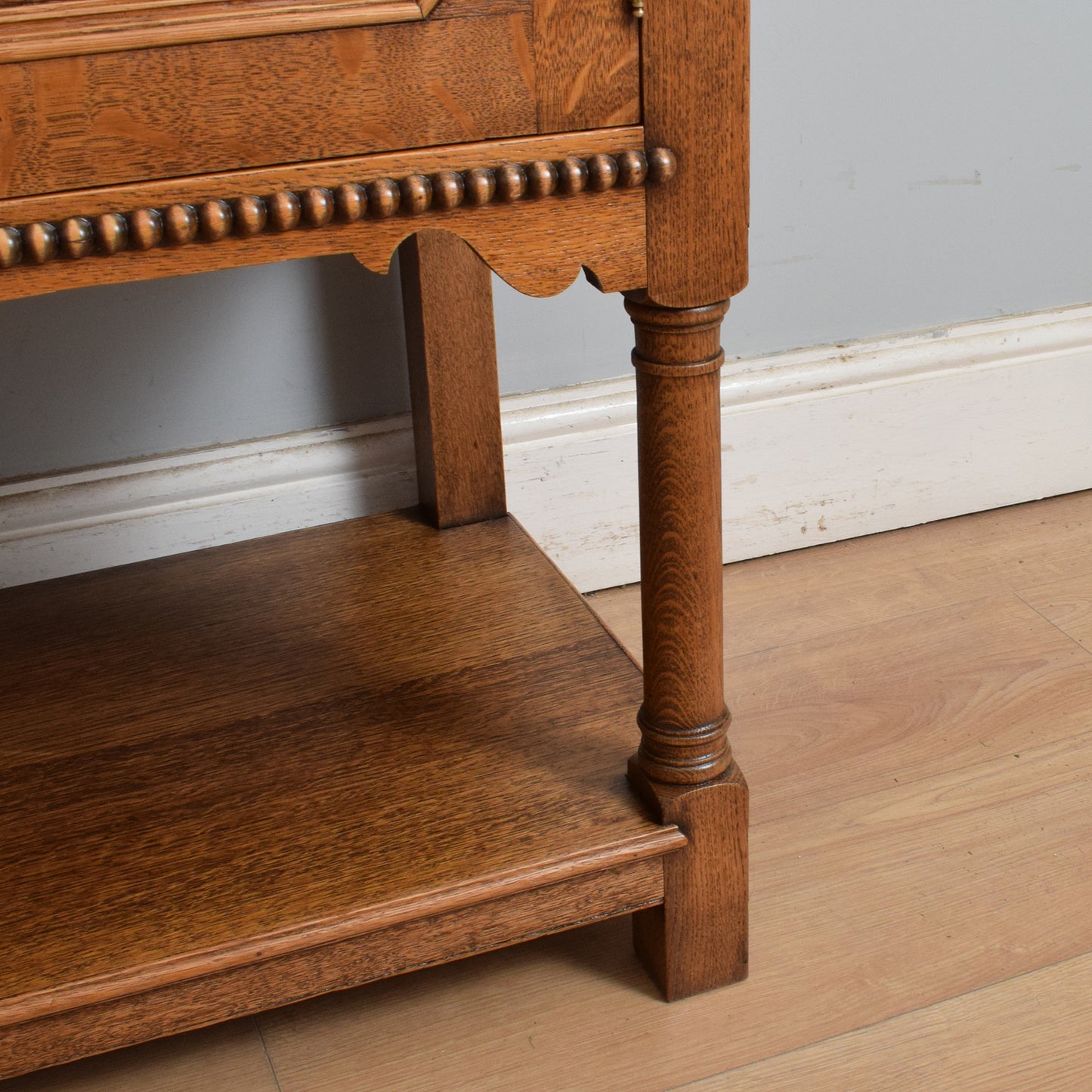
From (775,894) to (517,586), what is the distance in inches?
12.9

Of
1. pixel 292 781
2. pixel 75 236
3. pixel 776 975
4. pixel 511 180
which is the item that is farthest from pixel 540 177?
pixel 776 975

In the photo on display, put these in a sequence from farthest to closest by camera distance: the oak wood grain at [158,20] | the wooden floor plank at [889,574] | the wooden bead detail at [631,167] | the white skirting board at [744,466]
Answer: the wooden floor plank at [889,574]
the white skirting board at [744,466]
the wooden bead detail at [631,167]
the oak wood grain at [158,20]

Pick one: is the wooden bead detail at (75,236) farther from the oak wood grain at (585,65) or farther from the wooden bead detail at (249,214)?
the oak wood grain at (585,65)

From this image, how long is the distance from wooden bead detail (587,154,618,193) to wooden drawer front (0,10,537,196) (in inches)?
1.6

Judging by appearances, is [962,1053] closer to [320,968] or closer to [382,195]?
[320,968]

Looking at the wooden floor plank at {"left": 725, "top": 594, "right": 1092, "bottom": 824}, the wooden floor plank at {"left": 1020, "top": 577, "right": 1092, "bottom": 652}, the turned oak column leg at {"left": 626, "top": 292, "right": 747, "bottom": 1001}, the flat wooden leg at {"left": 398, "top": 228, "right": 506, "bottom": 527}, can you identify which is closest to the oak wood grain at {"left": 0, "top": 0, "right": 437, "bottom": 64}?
the turned oak column leg at {"left": 626, "top": 292, "right": 747, "bottom": 1001}

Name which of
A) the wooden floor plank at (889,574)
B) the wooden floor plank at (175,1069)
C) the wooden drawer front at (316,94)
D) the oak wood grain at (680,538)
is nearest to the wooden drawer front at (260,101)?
the wooden drawer front at (316,94)

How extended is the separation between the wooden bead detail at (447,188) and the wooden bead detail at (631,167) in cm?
9

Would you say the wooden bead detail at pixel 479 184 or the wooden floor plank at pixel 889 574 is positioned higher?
the wooden bead detail at pixel 479 184

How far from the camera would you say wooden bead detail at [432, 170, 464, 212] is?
27.2 inches

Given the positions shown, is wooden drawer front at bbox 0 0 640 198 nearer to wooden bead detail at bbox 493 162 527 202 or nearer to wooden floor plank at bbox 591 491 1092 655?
wooden bead detail at bbox 493 162 527 202

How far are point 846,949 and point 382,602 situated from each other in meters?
0.47

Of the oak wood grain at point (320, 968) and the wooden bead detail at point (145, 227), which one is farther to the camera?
the oak wood grain at point (320, 968)

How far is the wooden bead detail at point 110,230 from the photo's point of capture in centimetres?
65
